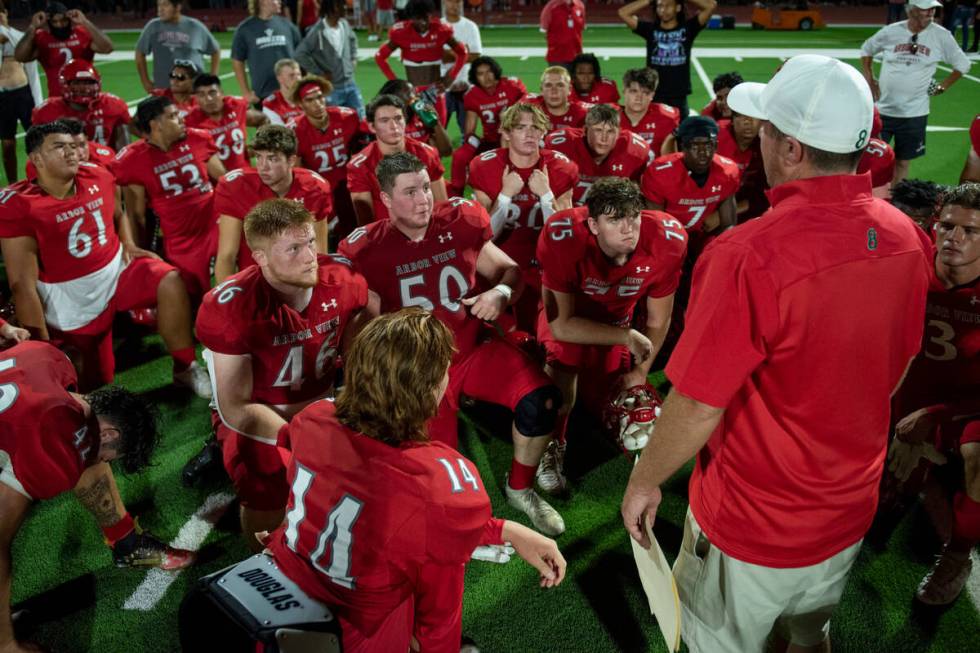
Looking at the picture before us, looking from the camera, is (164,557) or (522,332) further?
(522,332)

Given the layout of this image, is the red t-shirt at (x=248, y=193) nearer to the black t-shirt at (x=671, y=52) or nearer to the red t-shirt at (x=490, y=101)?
the red t-shirt at (x=490, y=101)

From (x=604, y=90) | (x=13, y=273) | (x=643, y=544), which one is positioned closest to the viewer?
(x=643, y=544)

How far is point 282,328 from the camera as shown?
3438mm

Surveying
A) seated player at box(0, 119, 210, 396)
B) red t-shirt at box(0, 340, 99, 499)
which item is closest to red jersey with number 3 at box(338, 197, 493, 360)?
red t-shirt at box(0, 340, 99, 499)

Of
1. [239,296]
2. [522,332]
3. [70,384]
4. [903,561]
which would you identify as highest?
[239,296]

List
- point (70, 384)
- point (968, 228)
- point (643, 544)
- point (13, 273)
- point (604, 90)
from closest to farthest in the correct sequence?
1. point (643, 544)
2. point (70, 384)
3. point (968, 228)
4. point (13, 273)
5. point (604, 90)

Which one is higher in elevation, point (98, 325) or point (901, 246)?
point (901, 246)

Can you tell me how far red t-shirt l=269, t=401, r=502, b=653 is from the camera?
6.76ft

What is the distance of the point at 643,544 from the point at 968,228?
7.65 ft

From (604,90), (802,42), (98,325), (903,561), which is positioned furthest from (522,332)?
(802,42)

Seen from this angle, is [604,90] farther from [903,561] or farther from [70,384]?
[70,384]

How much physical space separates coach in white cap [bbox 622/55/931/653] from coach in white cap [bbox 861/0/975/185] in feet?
21.8

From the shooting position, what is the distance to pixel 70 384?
10.4 feet

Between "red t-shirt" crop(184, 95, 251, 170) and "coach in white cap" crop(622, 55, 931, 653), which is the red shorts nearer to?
"coach in white cap" crop(622, 55, 931, 653)
